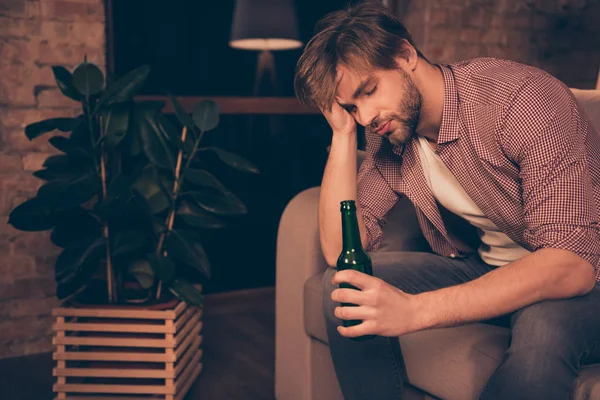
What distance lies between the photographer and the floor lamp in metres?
2.82

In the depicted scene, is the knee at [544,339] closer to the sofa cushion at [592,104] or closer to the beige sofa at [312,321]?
the beige sofa at [312,321]

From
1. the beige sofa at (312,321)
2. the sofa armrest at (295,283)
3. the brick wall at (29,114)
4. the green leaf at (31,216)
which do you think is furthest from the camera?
the brick wall at (29,114)

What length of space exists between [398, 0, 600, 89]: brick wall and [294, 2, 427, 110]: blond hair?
171 cm

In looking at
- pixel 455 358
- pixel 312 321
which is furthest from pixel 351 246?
pixel 312 321

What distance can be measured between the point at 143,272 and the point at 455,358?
1123mm

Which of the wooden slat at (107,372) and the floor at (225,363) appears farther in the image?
the floor at (225,363)

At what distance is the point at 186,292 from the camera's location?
2.07 meters

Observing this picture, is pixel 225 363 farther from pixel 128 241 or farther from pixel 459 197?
pixel 459 197

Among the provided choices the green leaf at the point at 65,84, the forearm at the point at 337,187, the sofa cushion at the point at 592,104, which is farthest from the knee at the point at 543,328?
the green leaf at the point at 65,84

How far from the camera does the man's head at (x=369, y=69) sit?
1443mm

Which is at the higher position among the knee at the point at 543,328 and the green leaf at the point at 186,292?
the knee at the point at 543,328

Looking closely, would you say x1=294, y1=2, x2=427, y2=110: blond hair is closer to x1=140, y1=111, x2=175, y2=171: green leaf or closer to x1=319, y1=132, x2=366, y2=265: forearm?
x1=319, y1=132, x2=366, y2=265: forearm

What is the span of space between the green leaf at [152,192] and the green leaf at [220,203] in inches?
3.8

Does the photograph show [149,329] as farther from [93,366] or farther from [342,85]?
[342,85]
